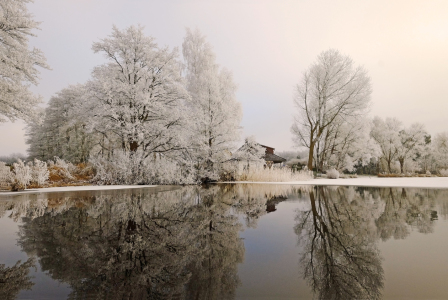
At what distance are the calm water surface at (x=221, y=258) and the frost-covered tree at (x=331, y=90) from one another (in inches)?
812

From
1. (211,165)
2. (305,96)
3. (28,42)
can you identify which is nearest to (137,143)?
(211,165)

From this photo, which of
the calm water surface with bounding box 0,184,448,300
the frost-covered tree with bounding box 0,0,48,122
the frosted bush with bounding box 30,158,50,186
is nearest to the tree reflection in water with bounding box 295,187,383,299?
the calm water surface with bounding box 0,184,448,300

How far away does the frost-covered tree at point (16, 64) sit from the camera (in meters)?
9.98

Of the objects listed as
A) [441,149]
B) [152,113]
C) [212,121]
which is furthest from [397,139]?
[152,113]

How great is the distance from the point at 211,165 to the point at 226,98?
4.79 metres

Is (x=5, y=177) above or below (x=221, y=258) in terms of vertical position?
above

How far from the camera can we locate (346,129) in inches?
1187

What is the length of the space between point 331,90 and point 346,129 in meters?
9.10

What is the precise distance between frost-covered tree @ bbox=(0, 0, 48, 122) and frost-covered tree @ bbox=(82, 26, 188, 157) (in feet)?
8.29

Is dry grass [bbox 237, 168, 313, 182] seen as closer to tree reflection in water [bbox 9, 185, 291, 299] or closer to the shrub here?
the shrub

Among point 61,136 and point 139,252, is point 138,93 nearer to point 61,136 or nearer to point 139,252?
point 139,252

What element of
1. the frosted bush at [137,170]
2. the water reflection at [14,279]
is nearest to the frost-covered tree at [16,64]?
the frosted bush at [137,170]

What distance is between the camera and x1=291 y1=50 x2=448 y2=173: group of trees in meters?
22.9

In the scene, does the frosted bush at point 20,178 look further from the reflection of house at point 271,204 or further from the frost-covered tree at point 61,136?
the frost-covered tree at point 61,136
